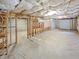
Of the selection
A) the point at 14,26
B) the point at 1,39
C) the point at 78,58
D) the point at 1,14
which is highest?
the point at 1,14

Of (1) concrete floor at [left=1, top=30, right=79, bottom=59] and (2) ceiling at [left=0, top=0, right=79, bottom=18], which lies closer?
(2) ceiling at [left=0, top=0, right=79, bottom=18]

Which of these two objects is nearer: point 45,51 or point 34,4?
point 34,4

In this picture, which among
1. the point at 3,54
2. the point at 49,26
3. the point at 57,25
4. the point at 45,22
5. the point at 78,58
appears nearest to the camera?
the point at 78,58

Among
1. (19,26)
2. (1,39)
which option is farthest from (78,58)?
(19,26)

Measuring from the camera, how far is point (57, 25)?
14492 millimetres

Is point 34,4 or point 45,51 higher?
point 34,4

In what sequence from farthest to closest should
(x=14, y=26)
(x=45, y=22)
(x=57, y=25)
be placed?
(x=57, y=25) → (x=45, y=22) → (x=14, y=26)

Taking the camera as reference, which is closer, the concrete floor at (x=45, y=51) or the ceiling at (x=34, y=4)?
the ceiling at (x=34, y=4)

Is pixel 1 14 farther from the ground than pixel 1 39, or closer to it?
farther from the ground

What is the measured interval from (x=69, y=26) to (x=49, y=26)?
2.20 m

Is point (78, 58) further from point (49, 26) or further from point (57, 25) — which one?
point (57, 25)

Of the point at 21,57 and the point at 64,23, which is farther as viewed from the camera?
the point at 64,23

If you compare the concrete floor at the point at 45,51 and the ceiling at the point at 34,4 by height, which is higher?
the ceiling at the point at 34,4

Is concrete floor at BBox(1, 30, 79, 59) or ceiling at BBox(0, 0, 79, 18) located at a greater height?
ceiling at BBox(0, 0, 79, 18)
